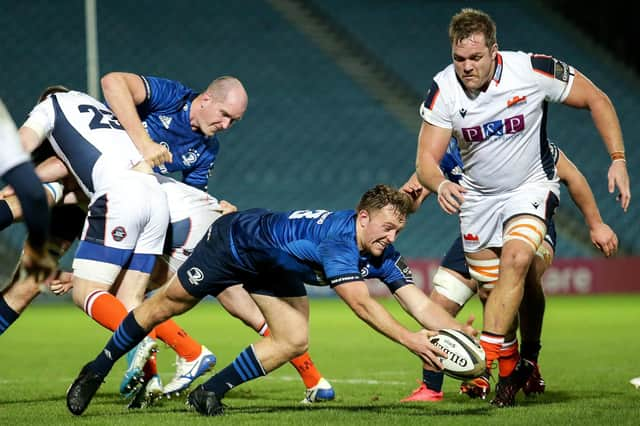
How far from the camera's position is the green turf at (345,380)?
19.9ft

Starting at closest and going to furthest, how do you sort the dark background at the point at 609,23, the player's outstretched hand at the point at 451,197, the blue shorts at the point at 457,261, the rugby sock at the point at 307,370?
1. the player's outstretched hand at the point at 451,197
2. the rugby sock at the point at 307,370
3. the blue shorts at the point at 457,261
4. the dark background at the point at 609,23

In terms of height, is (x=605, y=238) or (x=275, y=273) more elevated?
(x=605, y=238)

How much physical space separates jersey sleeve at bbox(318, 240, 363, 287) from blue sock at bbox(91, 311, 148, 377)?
124 centimetres

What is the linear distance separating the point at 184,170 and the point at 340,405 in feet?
7.49

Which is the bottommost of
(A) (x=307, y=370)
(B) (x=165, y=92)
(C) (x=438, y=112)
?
(A) (x=307, y=370)

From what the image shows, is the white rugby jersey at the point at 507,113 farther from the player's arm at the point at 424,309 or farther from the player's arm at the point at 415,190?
the player's arm at the point at 424,309

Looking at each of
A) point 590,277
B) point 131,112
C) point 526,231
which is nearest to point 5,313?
point 131,112

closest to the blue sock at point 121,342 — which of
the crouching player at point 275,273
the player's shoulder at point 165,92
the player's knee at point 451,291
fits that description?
the crouching player at point 275,273

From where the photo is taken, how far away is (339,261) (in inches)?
230

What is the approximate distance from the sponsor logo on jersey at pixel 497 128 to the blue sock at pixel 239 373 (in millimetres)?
1997

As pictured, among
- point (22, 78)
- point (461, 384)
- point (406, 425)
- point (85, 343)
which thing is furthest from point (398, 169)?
point (406, 425)

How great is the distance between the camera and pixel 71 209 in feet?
24.9

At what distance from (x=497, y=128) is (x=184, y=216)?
7.77 feet

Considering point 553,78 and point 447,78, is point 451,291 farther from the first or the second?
point 553,78
